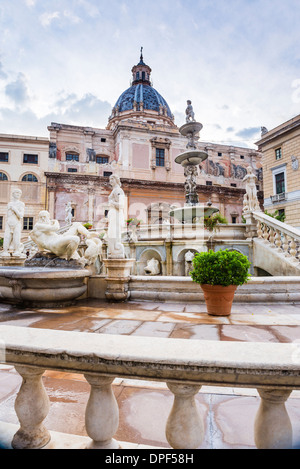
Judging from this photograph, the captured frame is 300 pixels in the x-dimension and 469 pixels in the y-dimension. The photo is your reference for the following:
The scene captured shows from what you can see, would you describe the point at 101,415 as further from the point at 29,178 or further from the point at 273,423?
the point at 29,178

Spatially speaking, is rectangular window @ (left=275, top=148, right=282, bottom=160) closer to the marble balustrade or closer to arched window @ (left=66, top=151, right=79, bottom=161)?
the marble balustrade

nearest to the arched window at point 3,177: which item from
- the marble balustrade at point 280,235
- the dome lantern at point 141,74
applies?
the marble balustrade at point 280,235

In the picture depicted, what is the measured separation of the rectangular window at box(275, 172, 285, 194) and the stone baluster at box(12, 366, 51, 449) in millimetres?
28885

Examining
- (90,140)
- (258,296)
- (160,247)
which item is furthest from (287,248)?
(90,140)

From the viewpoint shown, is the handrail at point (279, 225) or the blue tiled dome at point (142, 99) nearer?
the handrail at point (279, 225)

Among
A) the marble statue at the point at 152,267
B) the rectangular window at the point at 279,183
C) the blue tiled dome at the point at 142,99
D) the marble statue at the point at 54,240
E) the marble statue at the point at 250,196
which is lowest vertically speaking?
the marble statue at the point at 152,267

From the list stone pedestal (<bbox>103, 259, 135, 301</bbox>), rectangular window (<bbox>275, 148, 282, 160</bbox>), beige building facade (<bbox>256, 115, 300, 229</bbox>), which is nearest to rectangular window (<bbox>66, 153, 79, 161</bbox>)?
Result: beige building facade (<bbox>256, 115, 300, 229</bbox>)

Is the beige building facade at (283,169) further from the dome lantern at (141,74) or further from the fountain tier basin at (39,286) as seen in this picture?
the dome lantern at (141,74)

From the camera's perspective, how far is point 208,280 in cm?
396

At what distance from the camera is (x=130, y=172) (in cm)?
2970

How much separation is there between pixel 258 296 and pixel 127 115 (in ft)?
118

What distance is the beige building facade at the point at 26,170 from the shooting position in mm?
26719

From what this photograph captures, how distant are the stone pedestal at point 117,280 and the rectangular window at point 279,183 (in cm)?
2534

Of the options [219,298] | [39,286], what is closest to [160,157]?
[39,286]
